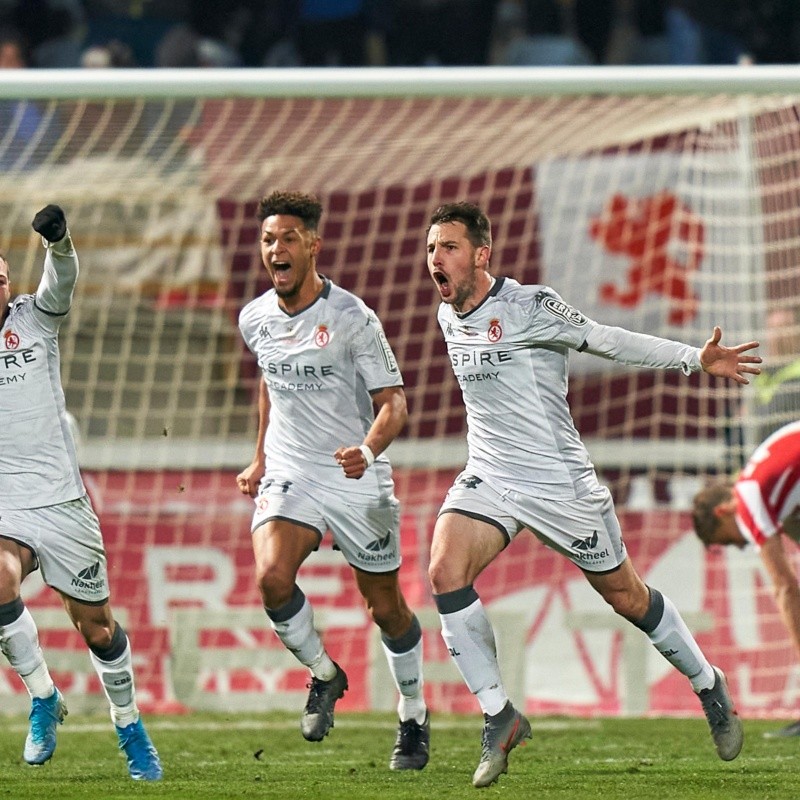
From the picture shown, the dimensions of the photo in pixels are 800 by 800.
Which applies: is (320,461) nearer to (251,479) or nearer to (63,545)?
(251,479)

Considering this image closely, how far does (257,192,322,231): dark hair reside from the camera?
732cm

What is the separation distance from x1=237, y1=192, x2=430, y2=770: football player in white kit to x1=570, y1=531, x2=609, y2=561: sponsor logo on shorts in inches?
37.2

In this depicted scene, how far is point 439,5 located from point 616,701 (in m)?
7.51

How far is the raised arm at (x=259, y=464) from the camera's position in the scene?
759cm

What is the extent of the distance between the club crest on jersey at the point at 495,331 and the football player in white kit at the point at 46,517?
1.65 m

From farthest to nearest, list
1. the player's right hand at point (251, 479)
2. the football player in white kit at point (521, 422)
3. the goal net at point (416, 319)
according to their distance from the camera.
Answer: the goal net at point (416, 319) → the player's right hand at point (251, 479) → the football player in white kit at point (521, 422)

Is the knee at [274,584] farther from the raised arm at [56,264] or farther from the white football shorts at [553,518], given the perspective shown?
the raised arm at [56,264]

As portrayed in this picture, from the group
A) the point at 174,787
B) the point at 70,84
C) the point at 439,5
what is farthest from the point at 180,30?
the point at 174,787

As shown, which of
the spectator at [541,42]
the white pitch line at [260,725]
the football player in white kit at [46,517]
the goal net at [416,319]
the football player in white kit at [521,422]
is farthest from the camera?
the spectator at [541,42]

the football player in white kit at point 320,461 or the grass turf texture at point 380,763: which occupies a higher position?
the football player in white kit at point 320,461

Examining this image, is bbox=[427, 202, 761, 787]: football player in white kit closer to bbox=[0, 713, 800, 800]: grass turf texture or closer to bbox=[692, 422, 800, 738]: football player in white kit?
bbox=[0, 713, 800, 800]: grass turf texture

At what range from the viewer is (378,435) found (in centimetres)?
698

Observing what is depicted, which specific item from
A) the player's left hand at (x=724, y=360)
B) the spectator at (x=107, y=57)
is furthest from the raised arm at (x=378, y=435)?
the spectator at (x=107, y=57)

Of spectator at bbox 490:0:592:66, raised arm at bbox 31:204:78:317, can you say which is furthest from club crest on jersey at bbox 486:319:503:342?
spectator at bbox 490:0:592:66
